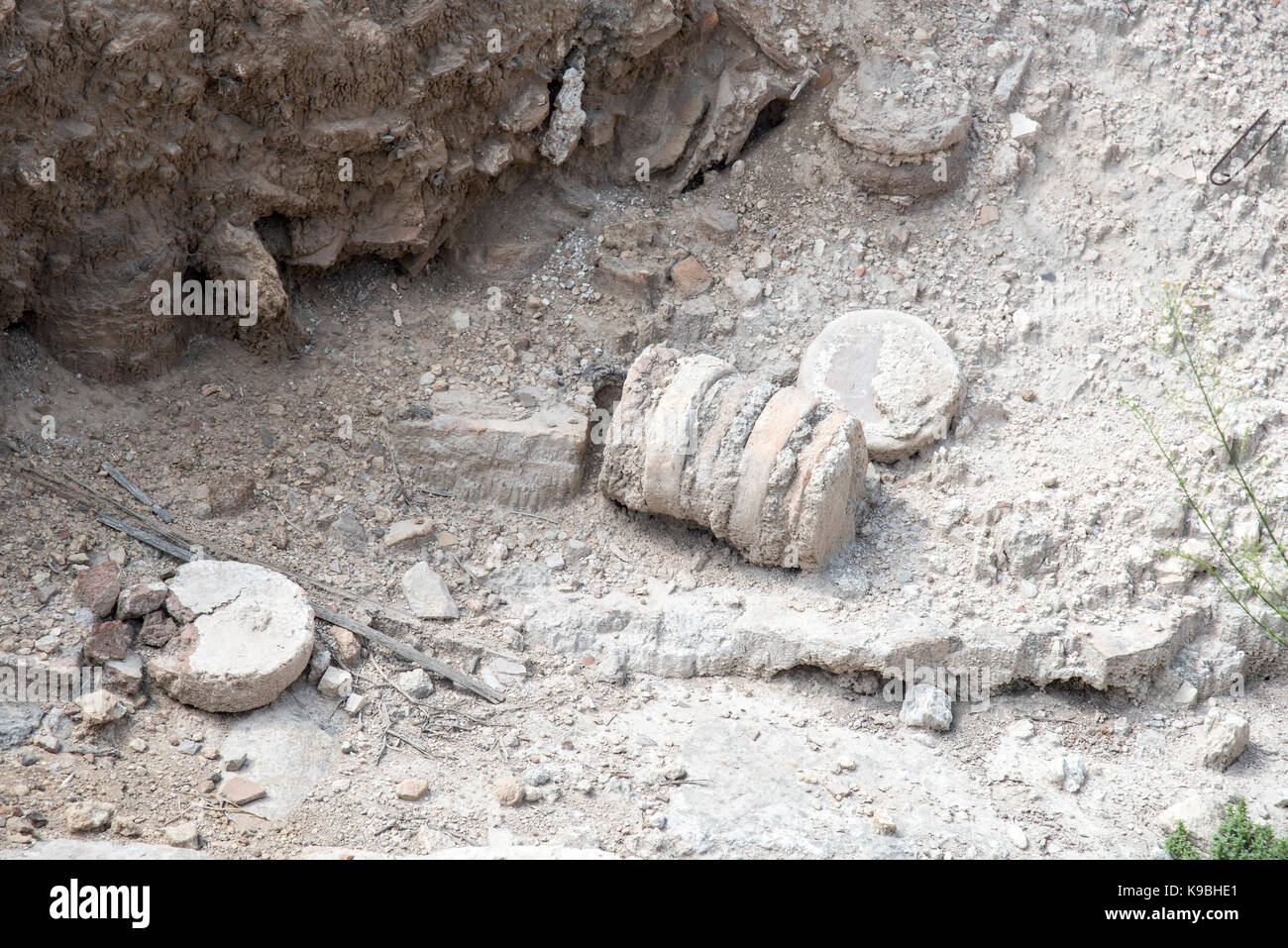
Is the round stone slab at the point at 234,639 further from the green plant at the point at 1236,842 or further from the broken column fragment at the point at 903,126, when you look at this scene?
the broken column fragment at the point at 903,126

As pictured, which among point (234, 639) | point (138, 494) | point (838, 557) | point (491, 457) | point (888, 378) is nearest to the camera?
point (234, 639)

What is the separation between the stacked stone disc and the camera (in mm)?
5344

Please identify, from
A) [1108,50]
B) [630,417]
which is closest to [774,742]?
[630,417]

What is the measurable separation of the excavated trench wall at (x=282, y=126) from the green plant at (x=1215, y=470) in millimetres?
2732

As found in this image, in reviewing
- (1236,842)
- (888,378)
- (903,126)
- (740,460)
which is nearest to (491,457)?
(740,460)

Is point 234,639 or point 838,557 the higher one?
point 838,557

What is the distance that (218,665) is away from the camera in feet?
14.8

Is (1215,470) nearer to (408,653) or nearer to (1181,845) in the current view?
(1181,845)

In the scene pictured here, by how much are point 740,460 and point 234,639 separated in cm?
241

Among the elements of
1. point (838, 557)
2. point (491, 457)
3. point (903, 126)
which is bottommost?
point (838, 557)

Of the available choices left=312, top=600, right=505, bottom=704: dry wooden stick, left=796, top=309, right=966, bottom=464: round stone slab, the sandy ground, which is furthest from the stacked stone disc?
left=312, top=600, right=505, bottom=704: dry wooden stick

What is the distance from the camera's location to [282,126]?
18.5 feet

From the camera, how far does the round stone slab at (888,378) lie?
595 cm

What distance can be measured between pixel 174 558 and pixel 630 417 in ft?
7.26
